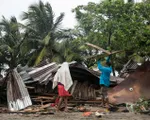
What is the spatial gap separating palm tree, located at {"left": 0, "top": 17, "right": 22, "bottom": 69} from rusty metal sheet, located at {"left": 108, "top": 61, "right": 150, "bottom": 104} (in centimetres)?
1766

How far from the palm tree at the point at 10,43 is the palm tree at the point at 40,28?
1168 mm

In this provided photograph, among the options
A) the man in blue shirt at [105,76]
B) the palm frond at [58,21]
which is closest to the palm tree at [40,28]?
the palm frond at [58,21]

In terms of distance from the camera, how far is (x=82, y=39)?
23703 mm

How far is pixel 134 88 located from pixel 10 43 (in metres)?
19.6

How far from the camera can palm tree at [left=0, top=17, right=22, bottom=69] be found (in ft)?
84.9

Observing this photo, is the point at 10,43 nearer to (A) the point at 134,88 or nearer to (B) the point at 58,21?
(B) the point at 58,21

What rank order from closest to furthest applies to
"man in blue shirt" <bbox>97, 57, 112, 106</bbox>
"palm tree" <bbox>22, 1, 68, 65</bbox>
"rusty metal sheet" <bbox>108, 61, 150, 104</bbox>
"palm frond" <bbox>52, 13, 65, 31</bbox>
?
"rusty metal sheet" <bbox>108, 61, 150, 104</bbox>
"man in blue shirt" <bbox>97, 57, 112, 106</bbox>
"palm tree" <bbox>22, 1, 68, 65</bbox>
"palm frond" <bbox>52, 13, 65, 31</bbox>

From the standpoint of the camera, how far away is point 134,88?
9008 mm

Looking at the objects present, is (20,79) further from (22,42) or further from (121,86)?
(22,42)

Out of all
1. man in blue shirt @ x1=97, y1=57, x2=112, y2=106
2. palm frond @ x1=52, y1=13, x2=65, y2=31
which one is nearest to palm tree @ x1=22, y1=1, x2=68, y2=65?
palm frond @ x1=52, y1=13, x2=65, y2=31

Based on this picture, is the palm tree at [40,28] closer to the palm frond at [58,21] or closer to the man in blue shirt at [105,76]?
the palm frond at [58,21]

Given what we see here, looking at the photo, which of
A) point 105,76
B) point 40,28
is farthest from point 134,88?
point 40,28

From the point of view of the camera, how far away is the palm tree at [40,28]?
25.2m

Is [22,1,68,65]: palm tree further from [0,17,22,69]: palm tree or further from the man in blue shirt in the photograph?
the man in blue shirt
